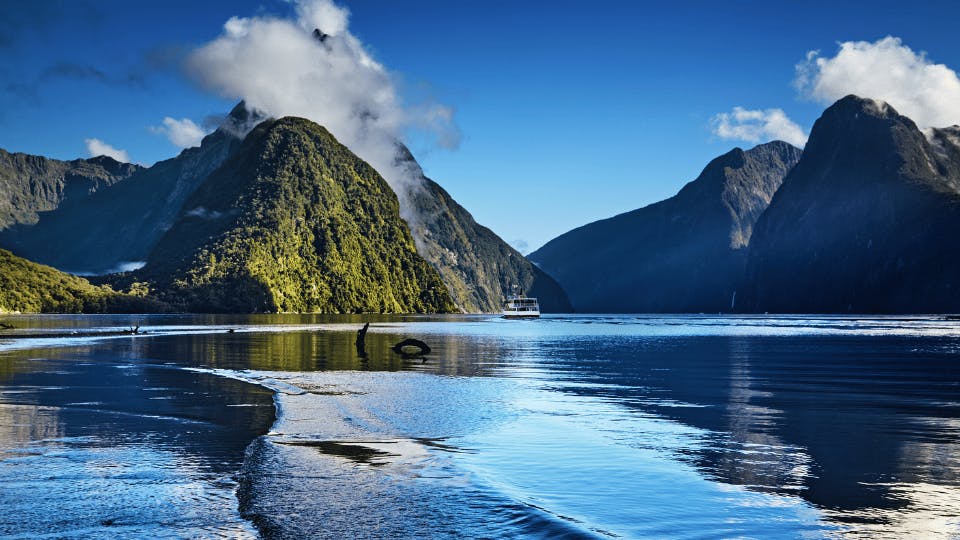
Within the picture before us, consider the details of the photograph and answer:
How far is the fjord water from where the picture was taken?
14.3m

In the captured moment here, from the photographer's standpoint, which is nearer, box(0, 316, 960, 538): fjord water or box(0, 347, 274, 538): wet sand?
box(0, 347, 274, 538): wet sand

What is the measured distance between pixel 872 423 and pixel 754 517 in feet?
54.7

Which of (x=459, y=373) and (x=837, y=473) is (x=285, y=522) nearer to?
(x=837, y=473)

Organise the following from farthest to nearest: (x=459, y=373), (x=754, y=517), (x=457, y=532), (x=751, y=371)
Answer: (x=751, y=371), (x=459, y=373), (x=754, y=517), (x=457, y=532)

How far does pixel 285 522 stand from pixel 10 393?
27.2m

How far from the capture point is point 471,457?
21047 mm

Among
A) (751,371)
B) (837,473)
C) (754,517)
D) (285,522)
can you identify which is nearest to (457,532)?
(285,522)

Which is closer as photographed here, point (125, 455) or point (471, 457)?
point (125, 455)

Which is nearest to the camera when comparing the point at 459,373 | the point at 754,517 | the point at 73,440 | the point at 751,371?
the point at 754,517

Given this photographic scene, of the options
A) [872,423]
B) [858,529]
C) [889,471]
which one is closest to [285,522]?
[858,529]

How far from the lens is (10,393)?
34.5m

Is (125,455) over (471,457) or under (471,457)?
over

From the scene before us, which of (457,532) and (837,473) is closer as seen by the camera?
(457,532)

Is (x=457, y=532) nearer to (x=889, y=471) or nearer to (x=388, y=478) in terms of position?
(x=388, y=478)
